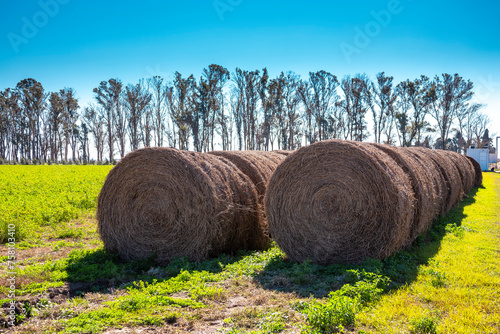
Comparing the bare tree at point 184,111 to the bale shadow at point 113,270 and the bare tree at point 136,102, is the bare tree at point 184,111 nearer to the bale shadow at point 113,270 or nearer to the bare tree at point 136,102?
the bare tree at point 136,102

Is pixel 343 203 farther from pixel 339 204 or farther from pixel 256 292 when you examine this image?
pixel 256 292

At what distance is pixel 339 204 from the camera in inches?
276

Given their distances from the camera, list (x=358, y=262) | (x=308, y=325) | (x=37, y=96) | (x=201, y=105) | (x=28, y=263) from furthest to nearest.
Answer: (x=37, y=96) < (x=201, y=105) < (x=28, y=263) < (x=358, y=262) < (x=308, y=325)

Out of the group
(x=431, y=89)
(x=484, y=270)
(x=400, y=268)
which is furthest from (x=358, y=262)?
(x=431, y=89)

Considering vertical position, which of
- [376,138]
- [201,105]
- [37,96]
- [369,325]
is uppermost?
[37,96]

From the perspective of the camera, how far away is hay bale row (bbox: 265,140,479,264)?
6.70 meters

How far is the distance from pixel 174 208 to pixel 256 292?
9.27ft

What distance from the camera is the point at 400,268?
6328 millimetres

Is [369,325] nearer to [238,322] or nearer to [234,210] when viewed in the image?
[238,322]

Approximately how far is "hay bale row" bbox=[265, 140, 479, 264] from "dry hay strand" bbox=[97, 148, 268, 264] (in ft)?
2.90

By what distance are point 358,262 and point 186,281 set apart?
304 cm

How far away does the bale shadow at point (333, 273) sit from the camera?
567 centimetres

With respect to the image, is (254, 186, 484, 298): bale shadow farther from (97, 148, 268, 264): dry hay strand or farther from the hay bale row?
(97, 148, 268, 264): dry hay strand

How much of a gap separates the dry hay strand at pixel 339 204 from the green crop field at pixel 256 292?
1.30 feet
